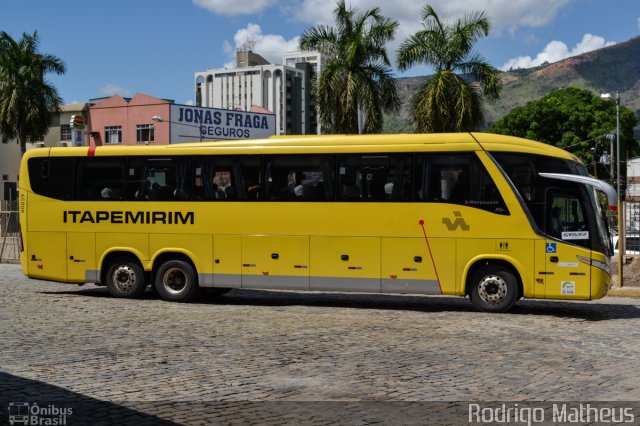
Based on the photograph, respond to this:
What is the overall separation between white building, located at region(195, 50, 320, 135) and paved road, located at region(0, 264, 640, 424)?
6404 inches

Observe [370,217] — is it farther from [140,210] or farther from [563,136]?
[563,136]

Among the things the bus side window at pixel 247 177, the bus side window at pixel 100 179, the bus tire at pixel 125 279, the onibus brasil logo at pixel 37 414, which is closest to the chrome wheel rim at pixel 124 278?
the bus tire at pixel 125 279

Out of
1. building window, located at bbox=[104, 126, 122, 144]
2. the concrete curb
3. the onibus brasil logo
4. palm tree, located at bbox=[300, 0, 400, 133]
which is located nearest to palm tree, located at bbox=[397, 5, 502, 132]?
palm tree, located at bbox=[300, 0, 400, 133]

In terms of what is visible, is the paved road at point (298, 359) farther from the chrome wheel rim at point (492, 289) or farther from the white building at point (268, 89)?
the white building at point (268, 89)

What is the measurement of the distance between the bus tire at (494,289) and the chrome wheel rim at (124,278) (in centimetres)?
759

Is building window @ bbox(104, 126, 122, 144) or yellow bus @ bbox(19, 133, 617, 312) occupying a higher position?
building window @ bbox(104, 126, 122, 144)

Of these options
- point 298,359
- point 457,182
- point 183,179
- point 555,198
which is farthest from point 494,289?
point 183,179

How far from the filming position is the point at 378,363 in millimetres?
10688

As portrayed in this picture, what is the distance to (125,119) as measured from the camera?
77625 mm

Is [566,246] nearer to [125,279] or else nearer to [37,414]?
[125,279]

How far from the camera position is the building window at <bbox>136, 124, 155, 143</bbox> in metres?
74.2

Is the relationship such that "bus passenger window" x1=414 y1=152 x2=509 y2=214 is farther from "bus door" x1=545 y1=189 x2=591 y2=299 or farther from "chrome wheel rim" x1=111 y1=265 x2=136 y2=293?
"chrome wheel rim" x1=111 y1=265 x2=136 y2=293

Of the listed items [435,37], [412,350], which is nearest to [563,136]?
[435,37]

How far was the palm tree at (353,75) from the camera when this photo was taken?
114 ft
